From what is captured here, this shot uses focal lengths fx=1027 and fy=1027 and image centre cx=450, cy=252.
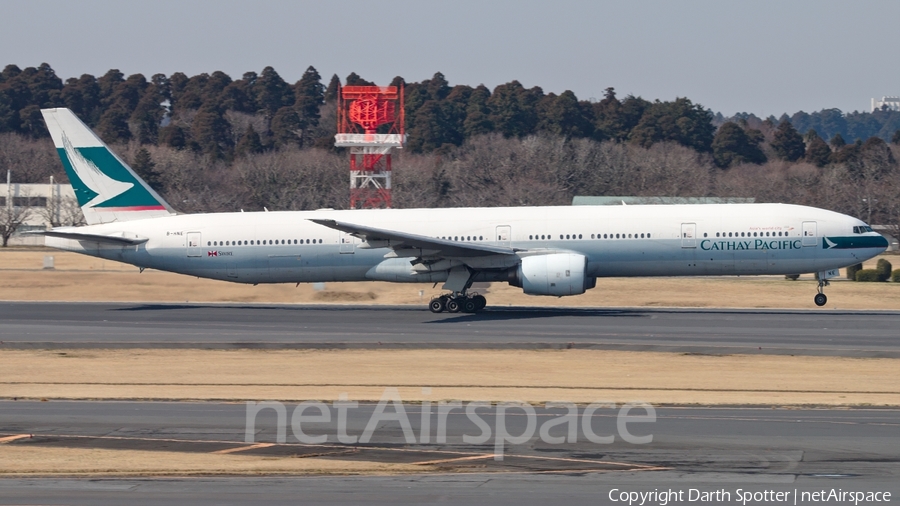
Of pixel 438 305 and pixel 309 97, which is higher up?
pixel 309 97

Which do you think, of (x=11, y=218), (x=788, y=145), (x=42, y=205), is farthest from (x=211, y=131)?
(x=788, y=145)

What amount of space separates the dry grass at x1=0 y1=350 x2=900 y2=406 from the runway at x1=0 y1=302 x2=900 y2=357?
2.95 ft

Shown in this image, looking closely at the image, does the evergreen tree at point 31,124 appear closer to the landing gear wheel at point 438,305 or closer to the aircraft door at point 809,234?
the landing gear wheel at point 438,305

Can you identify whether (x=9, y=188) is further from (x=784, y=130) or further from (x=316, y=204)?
(x=784, y=130)

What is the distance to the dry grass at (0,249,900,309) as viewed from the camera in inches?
1732

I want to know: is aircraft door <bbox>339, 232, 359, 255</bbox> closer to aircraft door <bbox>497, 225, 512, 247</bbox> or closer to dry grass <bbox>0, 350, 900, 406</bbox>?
aircraft door <bbox>497, 225, 512, 247</bbox>

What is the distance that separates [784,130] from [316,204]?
80747mm

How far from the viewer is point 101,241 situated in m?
40.8

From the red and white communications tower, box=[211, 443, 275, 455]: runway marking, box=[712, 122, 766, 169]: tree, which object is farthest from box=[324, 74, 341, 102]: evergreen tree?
box=[211, 443, 275, 455]: runway marking

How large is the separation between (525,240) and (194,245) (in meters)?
13.3

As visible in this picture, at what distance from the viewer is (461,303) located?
39719 millimetres

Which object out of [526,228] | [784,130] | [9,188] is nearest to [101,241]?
[526,228]

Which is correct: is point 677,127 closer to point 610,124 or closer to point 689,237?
point 610,124

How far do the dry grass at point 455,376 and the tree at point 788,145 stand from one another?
411 feet
